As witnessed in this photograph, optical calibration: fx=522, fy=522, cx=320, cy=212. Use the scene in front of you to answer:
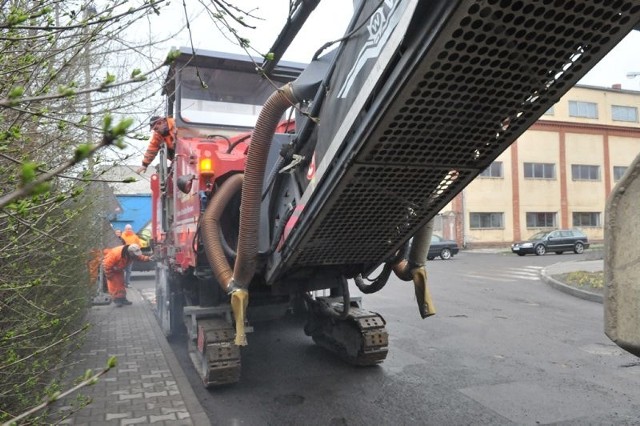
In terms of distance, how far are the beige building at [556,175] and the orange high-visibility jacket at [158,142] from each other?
2911 cm

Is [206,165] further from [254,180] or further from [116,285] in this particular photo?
[116,285]

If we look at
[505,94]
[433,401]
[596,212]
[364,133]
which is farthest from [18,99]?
[596,212]

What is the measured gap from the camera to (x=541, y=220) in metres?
36.1

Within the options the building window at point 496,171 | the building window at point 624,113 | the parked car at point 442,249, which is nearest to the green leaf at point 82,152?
the parked car at point 442,249

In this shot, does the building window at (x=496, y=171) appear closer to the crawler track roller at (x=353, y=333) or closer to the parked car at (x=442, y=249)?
the parked car at (x=442, y=249)

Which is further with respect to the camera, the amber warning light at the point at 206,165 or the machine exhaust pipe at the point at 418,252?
the amber warning light at the point at 206,165

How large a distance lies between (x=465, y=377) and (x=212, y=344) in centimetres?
267

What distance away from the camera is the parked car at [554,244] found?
90.0ft

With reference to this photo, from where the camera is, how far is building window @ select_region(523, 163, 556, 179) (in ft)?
116

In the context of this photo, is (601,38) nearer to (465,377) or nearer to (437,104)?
(437,104)

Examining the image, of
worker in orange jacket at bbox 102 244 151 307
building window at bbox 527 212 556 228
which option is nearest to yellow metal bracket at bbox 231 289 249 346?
worker in orange jacket at bbox 102 244 151 307

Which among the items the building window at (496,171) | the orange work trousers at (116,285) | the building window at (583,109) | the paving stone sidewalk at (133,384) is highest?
the building window at (583,109)

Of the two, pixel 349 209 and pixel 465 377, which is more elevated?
pixel 349 209

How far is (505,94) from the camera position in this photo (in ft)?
9.29
